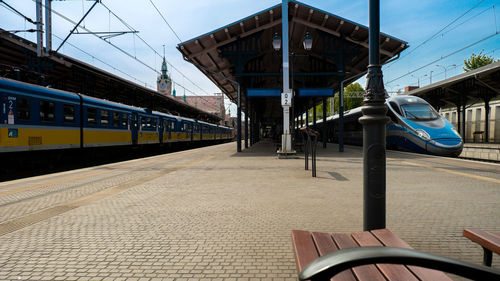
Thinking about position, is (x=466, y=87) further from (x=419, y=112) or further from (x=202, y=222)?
(x=202, y=222)

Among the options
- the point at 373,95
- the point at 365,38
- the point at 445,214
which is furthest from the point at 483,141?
the point at 373,95

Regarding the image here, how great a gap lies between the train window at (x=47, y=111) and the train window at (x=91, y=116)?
1.81 m

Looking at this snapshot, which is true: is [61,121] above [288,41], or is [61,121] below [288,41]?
below

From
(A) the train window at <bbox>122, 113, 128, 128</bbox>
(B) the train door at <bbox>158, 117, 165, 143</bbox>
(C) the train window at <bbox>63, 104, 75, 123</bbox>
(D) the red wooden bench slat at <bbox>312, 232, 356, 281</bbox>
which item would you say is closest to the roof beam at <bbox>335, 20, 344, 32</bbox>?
(A) the train window at <bbox>122, 113, 128, 128</bbox>

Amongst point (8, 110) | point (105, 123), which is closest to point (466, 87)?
point (105, 123)

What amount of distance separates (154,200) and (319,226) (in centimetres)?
290

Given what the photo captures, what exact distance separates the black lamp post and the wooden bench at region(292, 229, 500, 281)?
0.58 meters

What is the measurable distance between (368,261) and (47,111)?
38.8ft

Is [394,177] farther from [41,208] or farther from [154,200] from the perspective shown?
[41,208]

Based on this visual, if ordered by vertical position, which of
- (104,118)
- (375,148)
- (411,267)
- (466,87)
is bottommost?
(411,267)

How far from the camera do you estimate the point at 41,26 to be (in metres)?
11.9

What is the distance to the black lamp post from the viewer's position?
2.70 meters

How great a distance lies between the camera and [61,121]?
1064cm

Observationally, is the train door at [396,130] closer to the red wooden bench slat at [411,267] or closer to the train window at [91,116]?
the red wooden bench slat at [411,267]
